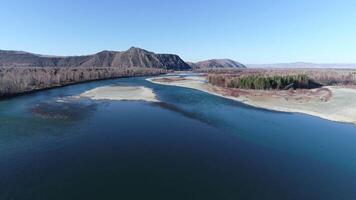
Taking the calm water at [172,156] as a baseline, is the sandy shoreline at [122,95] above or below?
above

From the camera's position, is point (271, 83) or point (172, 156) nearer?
point (172, 156)

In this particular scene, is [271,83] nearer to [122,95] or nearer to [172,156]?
[122,95]

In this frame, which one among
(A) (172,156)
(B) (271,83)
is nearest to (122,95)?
(A) (172,156)

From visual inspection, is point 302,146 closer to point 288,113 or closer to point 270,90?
point 288,113

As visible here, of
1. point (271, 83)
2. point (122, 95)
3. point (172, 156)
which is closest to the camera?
point (172, 156)

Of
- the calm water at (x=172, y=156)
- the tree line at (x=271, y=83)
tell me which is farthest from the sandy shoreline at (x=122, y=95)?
the tree line at (x=271, y=83)

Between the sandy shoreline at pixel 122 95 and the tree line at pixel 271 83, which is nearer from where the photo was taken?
the sandy shoreline at pixel 122 95

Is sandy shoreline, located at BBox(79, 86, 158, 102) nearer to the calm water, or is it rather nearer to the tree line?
the calm water

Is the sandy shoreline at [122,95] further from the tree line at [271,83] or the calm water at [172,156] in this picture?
the tree line at [271,83]
